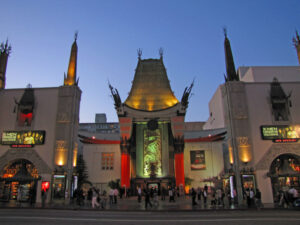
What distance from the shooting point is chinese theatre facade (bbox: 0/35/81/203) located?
20.5m

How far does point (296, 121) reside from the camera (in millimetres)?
21156

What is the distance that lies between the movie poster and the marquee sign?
19064 mm

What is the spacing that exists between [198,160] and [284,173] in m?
13.9

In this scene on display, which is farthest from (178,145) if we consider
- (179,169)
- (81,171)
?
(81,171)

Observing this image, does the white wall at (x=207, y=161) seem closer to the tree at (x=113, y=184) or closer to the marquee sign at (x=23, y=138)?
the tree at (x=113, y=184)

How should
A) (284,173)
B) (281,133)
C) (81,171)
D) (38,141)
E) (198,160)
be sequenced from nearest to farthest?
1. (284,173)
2. (281,133)
3. (38,141)
4. (81,171)
5. (198,160)

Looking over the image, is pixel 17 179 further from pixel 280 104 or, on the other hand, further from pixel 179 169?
pixel 280 104

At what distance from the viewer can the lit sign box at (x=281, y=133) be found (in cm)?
2064

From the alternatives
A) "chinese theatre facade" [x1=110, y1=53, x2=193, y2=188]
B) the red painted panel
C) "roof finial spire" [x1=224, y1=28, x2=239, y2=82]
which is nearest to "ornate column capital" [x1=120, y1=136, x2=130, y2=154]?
"chinese theatre facade" [x1=110, y1=53, x2=193, y2=188]

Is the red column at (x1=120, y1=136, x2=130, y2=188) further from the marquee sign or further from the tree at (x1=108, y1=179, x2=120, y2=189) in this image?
the marquee sign

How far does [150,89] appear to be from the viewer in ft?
113

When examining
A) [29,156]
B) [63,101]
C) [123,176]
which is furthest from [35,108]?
[123,176]

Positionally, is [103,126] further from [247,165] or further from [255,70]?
[247,165]

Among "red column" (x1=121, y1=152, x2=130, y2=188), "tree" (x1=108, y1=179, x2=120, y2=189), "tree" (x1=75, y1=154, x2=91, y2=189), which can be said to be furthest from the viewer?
"tree" (x1=75, y1=154, x2=91, y2=189)
